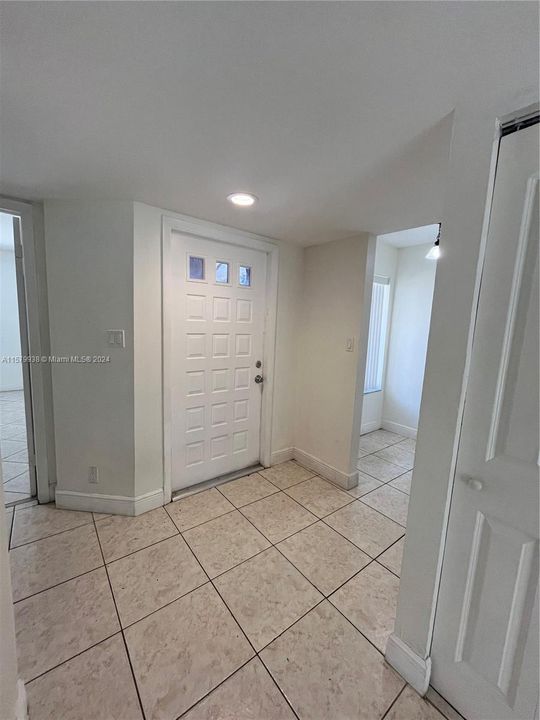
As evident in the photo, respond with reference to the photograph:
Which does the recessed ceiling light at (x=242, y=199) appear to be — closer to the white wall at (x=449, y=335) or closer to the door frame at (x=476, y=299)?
the white wall at (x=449, y=335)

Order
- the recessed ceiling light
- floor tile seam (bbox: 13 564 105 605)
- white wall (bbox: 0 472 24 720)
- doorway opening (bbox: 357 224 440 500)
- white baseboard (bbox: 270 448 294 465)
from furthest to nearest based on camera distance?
doorway opening (bbox: 357 224 440 500) < white baseboard (bbox: 270 448 294 465) < the recessed ceiling light < floor tile seam (bbox: 13 564 105 605) < white wall (bbox: 0 472 24 720)

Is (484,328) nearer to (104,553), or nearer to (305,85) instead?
(305,85)

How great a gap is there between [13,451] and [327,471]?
3336 millimetres

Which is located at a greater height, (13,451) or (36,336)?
(36,336)

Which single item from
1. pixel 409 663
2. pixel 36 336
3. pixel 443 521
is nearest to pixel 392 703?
pixel 409 663

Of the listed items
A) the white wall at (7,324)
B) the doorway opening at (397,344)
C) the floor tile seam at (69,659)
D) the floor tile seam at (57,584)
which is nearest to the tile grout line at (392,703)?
the floor tile seam at (69,659)

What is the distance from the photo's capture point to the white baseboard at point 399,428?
3.75 metres

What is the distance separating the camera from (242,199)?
1.78 metres

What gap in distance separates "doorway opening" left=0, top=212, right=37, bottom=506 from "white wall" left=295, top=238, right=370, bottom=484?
2279mm

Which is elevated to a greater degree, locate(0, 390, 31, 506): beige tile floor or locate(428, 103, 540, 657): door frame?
locate(428, 103, 540, 657): door frame

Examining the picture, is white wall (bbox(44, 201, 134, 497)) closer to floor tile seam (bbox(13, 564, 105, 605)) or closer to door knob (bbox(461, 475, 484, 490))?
floor tile seam (bbox(13, 564, 105, 605))

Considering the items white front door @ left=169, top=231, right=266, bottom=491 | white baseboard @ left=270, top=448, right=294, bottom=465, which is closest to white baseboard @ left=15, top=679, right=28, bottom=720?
white front door @ left=169, top=231, right=266, bottom=491

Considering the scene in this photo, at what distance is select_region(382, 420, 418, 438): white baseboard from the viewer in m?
3.75

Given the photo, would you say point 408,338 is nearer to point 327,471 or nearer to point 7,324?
point 327,471
